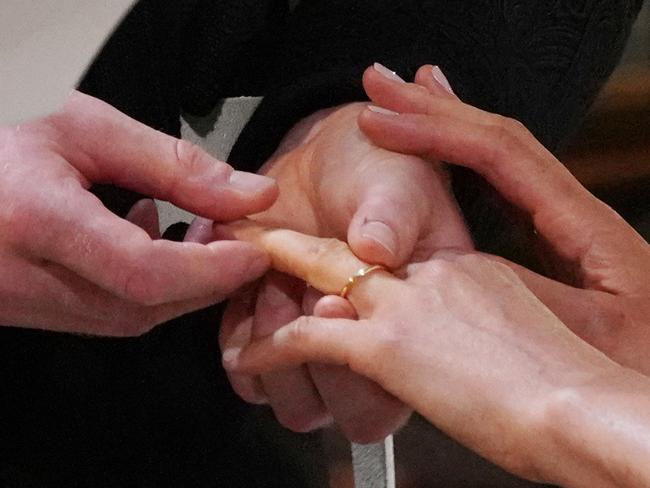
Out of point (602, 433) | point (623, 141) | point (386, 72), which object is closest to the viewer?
point (602, 433)

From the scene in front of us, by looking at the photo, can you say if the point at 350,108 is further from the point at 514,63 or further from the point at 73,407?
the point at 73,407

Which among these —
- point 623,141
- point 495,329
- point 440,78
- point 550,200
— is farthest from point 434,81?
point 623,141

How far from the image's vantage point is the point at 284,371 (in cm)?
51

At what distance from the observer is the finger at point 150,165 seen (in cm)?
45

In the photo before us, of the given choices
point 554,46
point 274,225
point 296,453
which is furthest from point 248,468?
point 554,46

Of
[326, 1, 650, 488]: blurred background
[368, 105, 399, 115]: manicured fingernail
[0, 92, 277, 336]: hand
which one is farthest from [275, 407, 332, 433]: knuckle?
[326, 1, 650, 488]: blurred background

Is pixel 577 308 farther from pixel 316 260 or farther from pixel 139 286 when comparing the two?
pixel 139 286

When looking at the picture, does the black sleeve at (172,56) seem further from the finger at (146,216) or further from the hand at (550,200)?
the hand at (550,200)

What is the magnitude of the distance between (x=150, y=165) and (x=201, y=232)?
6 cm

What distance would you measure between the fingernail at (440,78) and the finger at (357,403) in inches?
8.4

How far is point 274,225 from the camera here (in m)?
0.54

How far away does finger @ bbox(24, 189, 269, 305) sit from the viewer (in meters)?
0.41

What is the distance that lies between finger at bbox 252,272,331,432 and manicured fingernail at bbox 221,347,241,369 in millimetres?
19

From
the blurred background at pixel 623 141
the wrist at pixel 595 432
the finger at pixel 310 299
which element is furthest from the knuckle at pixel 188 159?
the blurred background at pixel 623 141
